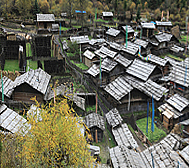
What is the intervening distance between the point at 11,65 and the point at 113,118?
1903 centimetres

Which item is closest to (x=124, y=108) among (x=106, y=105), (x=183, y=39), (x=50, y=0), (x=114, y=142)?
(x=106, y=105)

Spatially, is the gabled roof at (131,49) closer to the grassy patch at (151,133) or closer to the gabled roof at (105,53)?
the gabled roof at (105,53)

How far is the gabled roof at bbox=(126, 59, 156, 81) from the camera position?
95.6 ft

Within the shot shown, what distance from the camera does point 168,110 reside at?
946 inches

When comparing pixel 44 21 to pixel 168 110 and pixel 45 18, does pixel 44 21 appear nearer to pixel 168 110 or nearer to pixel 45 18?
pixel 45 18

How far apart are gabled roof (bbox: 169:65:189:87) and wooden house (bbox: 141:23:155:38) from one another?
31.7m

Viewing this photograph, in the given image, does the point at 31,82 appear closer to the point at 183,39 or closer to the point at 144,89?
the point at 144,89

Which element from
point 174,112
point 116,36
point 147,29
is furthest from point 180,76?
point 147,29

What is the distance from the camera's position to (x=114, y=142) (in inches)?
811

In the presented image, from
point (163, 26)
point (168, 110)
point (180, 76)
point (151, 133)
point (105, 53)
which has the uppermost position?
point (163, 26)

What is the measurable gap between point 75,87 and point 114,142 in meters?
11.0

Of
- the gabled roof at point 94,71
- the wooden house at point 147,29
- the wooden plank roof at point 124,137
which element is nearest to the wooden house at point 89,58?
the gabled roof at point 94,71

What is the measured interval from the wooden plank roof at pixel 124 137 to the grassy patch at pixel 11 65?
18362 mm

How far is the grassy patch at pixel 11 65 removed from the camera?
1289 inches
